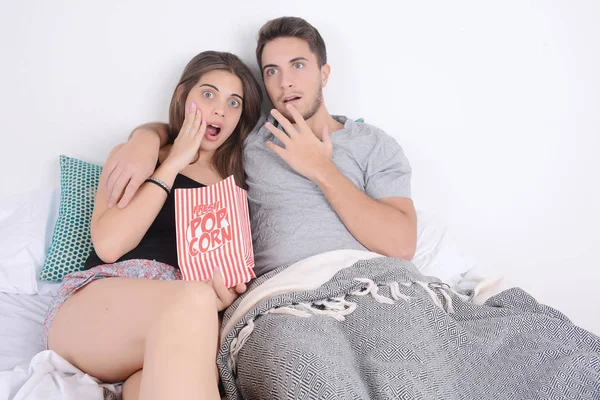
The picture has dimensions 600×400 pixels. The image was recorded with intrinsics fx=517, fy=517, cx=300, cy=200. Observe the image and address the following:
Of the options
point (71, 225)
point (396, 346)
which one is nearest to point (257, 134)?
point (71, 225)

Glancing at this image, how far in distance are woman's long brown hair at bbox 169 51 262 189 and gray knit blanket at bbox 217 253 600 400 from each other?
1.64 ft

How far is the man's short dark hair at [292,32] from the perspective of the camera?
1691 mm

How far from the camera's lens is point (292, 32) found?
169 cm

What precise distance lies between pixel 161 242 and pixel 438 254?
89cm

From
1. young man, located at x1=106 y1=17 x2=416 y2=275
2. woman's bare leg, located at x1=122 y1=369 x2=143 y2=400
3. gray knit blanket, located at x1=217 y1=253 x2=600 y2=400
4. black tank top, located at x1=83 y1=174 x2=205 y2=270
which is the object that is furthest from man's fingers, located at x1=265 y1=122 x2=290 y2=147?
woman's bare leg, located at x1=122 y1=369 x2=143 y2=400

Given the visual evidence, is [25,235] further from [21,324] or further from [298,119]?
[298,119]

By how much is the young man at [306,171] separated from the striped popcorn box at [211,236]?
0.12 meters

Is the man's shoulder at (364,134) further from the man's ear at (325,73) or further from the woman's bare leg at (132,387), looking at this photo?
the woman's bare leg at (132,387)

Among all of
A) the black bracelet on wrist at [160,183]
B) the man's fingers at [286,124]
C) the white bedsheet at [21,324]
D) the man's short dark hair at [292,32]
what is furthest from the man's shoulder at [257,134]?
the white bedsheet at [21,324]

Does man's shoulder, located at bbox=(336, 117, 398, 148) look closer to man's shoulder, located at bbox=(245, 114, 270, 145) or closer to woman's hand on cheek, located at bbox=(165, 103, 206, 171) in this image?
man's shoulder, located at bbox=(245, 114, 270, 145)

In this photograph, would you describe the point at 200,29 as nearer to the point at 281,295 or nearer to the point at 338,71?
the point at 338,71

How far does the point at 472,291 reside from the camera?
148 centimetres

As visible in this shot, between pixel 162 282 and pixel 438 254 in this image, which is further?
pixel 438 254

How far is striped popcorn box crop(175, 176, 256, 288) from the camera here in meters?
1.35
